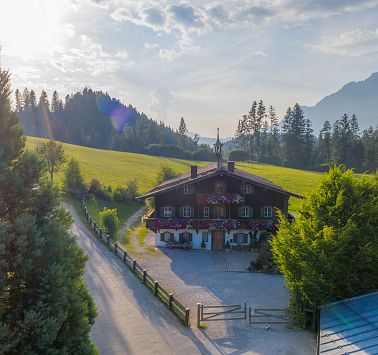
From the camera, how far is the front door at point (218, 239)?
3728 cm

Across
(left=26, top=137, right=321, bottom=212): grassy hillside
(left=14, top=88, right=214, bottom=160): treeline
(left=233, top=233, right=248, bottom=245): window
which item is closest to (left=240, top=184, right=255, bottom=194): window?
(left=233, top=233, right=248, bottom=245): window

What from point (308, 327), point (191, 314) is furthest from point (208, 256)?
point (308, 327)

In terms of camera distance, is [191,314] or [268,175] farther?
[268,175]

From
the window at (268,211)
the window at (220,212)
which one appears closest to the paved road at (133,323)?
the window at (220,212)

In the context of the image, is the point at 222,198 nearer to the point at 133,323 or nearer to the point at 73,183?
the point at 133,323

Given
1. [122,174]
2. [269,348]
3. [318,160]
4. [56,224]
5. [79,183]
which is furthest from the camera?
[318,160]

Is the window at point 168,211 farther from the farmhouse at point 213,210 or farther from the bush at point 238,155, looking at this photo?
the bush at point 238,155

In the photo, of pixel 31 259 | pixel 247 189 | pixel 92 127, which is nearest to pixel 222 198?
pixel 247 189

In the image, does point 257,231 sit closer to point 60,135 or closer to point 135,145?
point 135,145

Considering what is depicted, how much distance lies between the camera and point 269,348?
17938 mm

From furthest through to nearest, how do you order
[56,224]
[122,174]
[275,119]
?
[275,119], [122,174], [56,224]

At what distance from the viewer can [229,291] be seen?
2623 cm

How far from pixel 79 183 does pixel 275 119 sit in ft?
271

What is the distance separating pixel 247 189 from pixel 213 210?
158 inches
